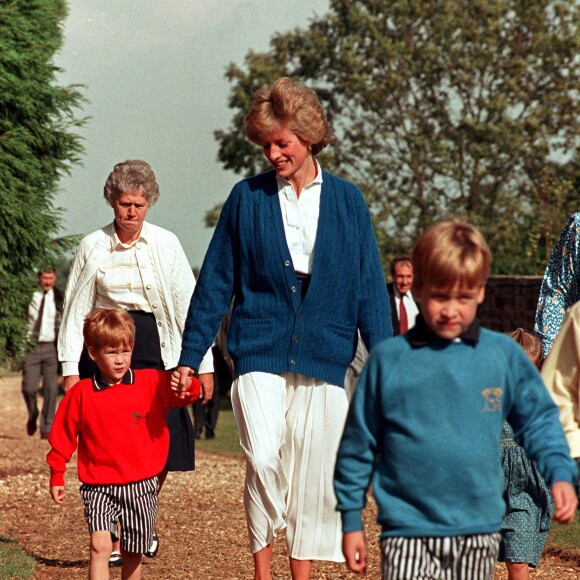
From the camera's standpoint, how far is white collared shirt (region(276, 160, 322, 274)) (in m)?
5.46

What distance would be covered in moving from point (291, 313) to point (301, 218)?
397 millimetres

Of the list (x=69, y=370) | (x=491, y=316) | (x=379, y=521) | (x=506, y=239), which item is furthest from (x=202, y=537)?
(x=506, y=239)

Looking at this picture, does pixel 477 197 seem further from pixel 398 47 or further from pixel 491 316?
pixel 491 316

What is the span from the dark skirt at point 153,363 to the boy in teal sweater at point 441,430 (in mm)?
2912

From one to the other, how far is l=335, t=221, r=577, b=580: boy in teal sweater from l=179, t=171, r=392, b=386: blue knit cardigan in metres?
1.65

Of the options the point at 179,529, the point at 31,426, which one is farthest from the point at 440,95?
the point at 179,529

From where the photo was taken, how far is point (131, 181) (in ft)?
21.4

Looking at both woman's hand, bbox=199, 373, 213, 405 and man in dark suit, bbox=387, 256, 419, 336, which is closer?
woman's hand, bbox=199, 373, 213, 405

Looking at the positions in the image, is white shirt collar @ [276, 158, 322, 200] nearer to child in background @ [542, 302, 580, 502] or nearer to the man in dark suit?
child in background @ [542, 302, 580, 502]

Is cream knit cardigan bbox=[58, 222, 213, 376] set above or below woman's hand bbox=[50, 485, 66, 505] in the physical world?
above

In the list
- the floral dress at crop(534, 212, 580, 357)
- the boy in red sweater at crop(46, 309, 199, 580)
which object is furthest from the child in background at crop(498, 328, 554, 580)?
the boy in red sweater at crop(46, 309, 199, 580)

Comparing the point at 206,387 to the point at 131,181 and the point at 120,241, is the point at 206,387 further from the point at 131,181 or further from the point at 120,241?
the point at 131,181

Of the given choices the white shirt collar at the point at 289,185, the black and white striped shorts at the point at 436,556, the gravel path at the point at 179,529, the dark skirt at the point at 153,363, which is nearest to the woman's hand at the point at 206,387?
the dark skirt at the point at 153,363

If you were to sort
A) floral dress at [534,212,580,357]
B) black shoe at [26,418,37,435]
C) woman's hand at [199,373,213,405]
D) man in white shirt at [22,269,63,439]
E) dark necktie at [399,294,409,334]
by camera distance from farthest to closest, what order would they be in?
black shoe at [26,418,37,435] < man in white shirt at [22,269,63,439] < dark necktie at [399,294,409,334] < woman's hand at [199,373,213,405] < floral dress at [534,212,580,357]
